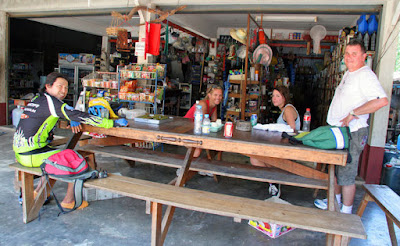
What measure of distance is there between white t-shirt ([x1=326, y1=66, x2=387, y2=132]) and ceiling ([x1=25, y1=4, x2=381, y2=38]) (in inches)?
89.4

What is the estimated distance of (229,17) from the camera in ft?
27.0

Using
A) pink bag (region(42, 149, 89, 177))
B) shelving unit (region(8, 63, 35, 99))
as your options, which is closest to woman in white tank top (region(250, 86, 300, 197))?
pink bag (region(42, 149, 89, 177))

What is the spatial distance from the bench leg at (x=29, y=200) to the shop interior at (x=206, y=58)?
3.06 metres

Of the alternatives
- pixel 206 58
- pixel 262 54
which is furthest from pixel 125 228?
pixel 206 58

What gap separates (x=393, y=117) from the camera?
6.58 meters

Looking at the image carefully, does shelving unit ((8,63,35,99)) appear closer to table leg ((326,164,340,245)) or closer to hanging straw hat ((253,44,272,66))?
hanging straw hat ((253,44,272,66))

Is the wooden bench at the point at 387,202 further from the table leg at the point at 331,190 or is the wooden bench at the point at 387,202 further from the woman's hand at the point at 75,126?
the woman's hand at the point at 75,126

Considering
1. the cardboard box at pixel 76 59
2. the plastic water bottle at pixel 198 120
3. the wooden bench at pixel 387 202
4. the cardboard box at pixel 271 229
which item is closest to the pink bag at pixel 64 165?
the plastic water bottle at pixel 198 120

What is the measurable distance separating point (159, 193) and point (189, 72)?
925 cm

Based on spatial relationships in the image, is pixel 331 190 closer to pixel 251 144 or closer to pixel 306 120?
pixel 251 144

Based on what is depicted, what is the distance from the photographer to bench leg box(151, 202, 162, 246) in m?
2.44

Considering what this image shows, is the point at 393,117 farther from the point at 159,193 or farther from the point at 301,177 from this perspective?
the point at 159,193

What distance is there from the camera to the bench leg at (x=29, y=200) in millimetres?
2936

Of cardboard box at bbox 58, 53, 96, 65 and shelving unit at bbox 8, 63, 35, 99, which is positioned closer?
cardboard box at bbox 58, 53, 96, 65
